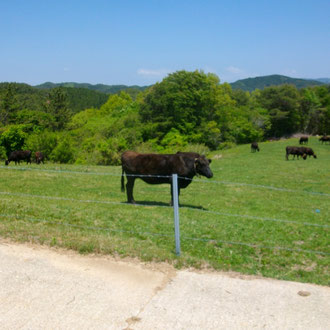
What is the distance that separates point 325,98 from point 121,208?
10455cm

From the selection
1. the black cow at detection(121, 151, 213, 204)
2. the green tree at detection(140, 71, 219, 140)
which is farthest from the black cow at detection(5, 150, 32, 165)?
the green tree at detection(140, 71, 219, 140)

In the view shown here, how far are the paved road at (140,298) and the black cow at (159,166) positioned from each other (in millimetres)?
6537

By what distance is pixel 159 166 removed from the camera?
13.4 meters

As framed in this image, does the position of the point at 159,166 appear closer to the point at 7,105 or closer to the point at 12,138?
the point at 12,138

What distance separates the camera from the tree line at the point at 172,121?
56.6 metres

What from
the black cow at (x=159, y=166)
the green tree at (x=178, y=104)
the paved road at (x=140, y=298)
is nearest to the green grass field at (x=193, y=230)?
the paved road at (x=140, y=298)

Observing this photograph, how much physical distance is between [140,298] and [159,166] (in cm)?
810

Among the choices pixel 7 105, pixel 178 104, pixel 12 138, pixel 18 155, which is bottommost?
pixel 18 155

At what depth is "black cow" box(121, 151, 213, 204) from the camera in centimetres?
1334

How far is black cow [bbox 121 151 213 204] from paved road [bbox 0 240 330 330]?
21.4ft

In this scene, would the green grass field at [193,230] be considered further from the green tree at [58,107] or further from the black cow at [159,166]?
the green tree at [58,107]

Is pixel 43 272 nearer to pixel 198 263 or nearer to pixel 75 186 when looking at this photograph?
pixel 198 263

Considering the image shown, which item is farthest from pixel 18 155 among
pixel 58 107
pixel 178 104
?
pixel 58 107

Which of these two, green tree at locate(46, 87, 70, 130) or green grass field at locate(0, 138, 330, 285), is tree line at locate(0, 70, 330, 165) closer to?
green tree at locate(46, 87, 70, 130)
